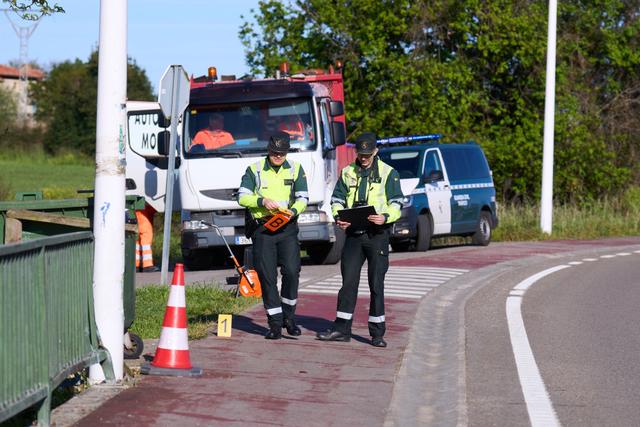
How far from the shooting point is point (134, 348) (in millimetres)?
9875

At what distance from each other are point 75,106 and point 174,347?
79.0m

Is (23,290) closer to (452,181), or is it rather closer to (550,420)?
(550,420)

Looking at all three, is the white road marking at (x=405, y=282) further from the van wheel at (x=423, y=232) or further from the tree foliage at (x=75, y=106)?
the tree foliage at (x=75, y=106)

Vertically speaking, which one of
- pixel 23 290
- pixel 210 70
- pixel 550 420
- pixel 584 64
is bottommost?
pixel 550 420

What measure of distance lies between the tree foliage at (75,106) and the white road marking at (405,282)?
213ft

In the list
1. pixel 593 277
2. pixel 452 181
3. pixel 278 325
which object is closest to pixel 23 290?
pixel 278 325

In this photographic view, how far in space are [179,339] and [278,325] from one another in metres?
2.36

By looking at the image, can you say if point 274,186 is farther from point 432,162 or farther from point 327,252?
point 432,162

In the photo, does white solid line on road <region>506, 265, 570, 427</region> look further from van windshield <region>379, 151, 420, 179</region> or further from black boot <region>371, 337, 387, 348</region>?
van windshield <region>379, 151, 420, 179</region>

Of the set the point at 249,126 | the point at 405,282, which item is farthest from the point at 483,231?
the point at 405,282

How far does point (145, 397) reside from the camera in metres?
7.87

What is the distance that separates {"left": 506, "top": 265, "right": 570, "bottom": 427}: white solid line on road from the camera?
310 inches

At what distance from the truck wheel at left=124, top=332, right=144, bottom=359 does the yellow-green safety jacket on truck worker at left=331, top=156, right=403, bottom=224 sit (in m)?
2.15

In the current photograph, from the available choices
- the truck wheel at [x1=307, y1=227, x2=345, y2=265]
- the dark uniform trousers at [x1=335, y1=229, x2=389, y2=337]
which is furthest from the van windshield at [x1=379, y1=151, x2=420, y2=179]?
the dark uniform trousers at [x1=335, y1=229, x2=389, y2=337]
